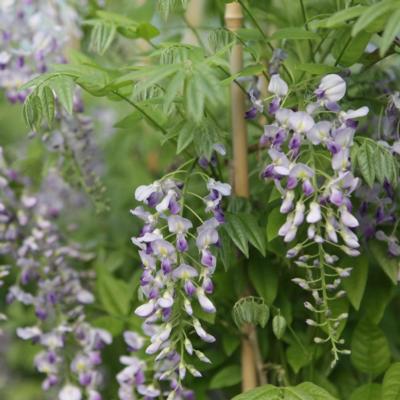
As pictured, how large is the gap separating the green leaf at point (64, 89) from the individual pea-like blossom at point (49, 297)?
1.38 ft

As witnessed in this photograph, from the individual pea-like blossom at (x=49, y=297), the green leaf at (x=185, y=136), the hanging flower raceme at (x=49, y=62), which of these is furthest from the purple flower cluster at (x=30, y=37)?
the green leaf at (x=185, y=136)

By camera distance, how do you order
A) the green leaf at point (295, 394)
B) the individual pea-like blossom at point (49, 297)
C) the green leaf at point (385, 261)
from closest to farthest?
the green leaf at point (295, 394)
the green leaf at point (385, 261)
the individual pea-like blossom at point (49, 297)

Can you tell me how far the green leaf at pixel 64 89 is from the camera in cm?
96

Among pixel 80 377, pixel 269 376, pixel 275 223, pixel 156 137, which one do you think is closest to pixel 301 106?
pixel 275 223

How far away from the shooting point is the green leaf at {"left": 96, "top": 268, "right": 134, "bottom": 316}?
4.78 feet

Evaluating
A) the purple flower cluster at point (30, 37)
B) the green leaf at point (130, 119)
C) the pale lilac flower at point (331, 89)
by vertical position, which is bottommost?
the pale lilac flower at point (331, 89)

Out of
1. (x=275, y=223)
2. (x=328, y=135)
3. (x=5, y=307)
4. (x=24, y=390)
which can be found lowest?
(x=24, y=390)

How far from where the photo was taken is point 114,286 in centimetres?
147

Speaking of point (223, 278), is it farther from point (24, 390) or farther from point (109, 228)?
point (24, 390)

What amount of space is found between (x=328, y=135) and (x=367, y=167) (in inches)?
2.8

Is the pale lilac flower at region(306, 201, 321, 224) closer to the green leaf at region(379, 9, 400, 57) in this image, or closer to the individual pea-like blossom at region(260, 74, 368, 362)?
the individual pea-like blossom at region(260, 74, 368, 362)

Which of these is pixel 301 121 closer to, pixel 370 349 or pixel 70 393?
pixel 370 349

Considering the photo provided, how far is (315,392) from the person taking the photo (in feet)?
3.43

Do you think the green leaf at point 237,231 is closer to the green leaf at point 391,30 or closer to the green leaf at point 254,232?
the green leaf at point 254,232
